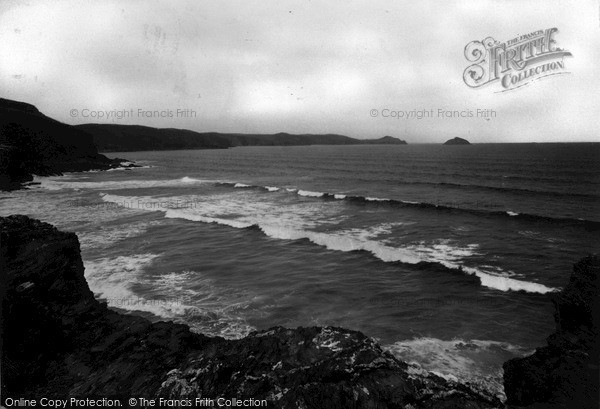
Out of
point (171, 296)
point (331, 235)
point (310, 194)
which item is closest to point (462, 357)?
point (171, 296)

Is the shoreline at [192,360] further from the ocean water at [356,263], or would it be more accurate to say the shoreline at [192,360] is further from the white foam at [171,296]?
the ocean water at [356,263]

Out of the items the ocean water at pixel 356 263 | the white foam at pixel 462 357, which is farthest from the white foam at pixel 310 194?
the white foam at pixel 462 357

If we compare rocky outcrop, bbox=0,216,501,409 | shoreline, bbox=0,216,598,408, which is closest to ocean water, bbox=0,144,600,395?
shoreline, bbox=0,216,598,408

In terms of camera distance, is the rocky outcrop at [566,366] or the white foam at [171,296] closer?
the rocky outcrop at [566,366]

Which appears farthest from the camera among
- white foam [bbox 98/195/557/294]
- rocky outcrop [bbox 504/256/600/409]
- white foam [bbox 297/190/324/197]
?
white foam [bbox 297/190/324/197]

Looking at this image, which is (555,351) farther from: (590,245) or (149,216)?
(149,216)

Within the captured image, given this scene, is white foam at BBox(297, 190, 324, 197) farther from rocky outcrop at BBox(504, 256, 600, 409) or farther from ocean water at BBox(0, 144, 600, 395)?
rocky outcrop at BBox(504, 256, 600, 409)

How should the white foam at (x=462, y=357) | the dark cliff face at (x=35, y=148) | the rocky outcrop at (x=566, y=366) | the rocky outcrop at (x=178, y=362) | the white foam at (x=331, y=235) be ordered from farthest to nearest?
the dark cliff face at (x=35, y=148), the white foam at (x=331, y=235), the white foam at (x=462, y=357), the rocky outcrop at (x=566, y=366), the rocky outcrop at (x=178, y=362)

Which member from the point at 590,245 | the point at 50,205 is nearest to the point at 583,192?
the point at 590,245
